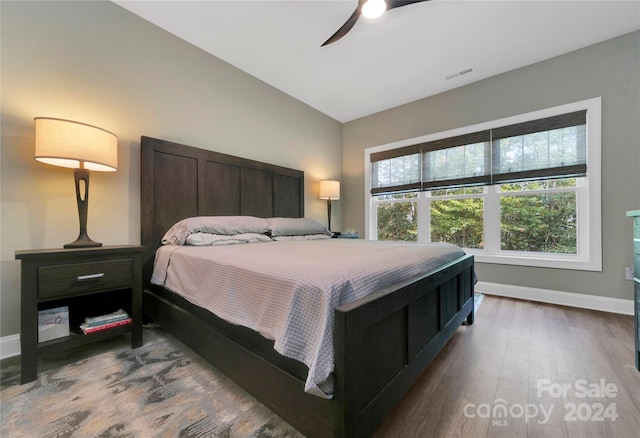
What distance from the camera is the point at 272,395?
1085mm

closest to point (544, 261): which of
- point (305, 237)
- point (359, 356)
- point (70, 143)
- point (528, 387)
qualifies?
point (528, 387)

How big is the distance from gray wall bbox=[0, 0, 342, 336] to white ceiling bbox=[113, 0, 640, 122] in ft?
0.97

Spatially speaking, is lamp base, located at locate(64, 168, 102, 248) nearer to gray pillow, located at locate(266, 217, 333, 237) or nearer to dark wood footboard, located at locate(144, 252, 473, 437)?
dark wood footboard, located at locate(144, 252, 473, 437)

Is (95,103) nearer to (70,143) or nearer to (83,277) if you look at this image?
(70,143)

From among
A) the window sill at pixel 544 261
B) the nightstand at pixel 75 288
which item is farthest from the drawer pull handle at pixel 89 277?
the window sill at pixel 544 261

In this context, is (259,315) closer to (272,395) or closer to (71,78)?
(272,395)

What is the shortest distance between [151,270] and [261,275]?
1672 mm

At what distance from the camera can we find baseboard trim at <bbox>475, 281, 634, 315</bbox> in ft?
8.14

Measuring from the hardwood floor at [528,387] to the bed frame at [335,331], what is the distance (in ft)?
0.42

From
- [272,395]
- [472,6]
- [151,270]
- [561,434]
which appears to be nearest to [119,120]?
[151,270]

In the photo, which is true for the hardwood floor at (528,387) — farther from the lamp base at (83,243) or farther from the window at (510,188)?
the lamp base at (83,243)

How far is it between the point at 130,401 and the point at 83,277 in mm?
840

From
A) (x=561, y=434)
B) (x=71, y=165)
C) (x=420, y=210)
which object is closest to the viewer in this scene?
(x=561, y=434)

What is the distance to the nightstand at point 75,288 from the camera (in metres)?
1.44
